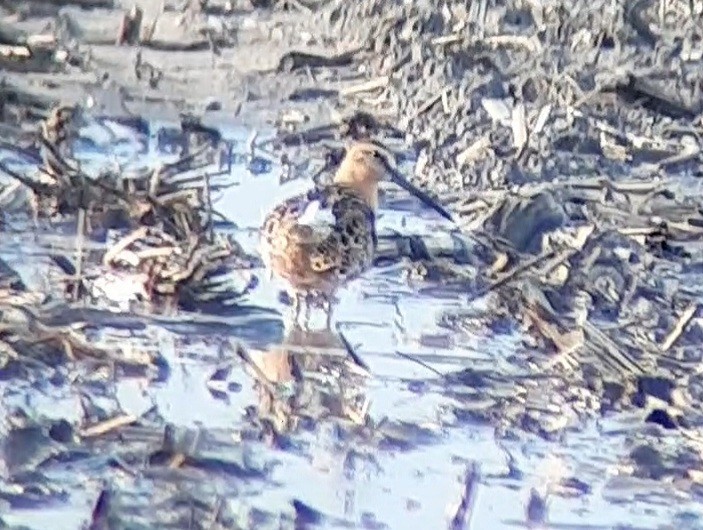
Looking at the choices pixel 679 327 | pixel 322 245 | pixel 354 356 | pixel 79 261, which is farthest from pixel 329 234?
pixel 679 327

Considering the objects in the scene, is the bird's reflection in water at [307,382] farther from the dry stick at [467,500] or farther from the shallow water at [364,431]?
the dry stick at [467,500]

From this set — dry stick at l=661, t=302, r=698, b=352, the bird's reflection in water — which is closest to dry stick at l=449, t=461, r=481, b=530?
the bird's reflection in water

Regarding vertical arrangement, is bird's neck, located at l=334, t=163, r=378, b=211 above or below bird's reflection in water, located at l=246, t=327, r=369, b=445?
above

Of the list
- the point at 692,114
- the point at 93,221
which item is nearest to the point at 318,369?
the point at 93,221

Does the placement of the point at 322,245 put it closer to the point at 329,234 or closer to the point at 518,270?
the point at 329,234

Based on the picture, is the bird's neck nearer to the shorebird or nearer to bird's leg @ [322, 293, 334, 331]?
the shorebird

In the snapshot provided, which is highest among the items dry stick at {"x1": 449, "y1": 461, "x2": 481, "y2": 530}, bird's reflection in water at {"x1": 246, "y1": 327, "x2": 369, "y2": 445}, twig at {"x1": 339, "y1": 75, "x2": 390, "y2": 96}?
twig at {"x1": 339, "y1": 75, "x2": 390, "y2": 96}
